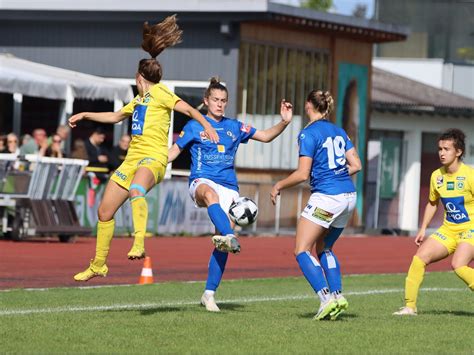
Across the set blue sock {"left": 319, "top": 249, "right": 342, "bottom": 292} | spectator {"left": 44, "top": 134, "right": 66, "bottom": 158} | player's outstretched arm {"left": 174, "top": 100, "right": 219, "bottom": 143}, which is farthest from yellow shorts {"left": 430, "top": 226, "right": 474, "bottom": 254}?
spectator {"left": 44, "top": 134, "right": 66, "bottom": 158}

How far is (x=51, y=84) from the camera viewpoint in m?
25.5

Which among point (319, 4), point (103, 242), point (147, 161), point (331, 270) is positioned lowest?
point (331, 270)

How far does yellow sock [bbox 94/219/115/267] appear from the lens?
39.4 feet

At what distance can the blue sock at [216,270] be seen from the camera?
12.3 m

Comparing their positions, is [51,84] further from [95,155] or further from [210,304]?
[210,304]

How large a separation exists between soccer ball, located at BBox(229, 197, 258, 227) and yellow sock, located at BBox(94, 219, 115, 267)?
3.60 feet

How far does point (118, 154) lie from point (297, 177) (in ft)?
50.5

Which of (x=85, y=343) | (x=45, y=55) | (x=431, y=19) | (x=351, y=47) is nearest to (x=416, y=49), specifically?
(x=431, y=19)

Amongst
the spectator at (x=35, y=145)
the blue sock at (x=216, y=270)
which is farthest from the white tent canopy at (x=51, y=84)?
the blue sock at (x=216, y=270)

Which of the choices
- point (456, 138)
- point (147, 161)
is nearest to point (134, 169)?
point (147, 161)

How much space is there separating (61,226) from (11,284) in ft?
27.1

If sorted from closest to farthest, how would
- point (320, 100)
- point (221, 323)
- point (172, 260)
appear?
point (221, 323), point (320, 100), point (172, 260)

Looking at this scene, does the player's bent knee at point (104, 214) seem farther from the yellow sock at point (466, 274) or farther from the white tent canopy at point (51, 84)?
the white tent canopy at point (51, 84)

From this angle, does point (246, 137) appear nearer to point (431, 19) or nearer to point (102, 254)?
point (102, 254)
